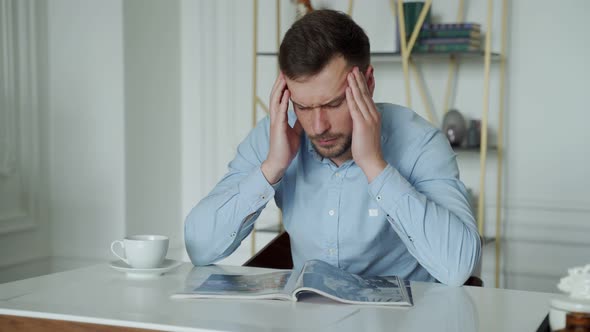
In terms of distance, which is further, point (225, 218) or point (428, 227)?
point (225, 218)

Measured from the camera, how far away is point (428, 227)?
6.09 ft

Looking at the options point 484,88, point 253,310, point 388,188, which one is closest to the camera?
point 253,310

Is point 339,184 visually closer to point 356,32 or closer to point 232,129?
point 356,32

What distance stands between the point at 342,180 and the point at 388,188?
270 mm

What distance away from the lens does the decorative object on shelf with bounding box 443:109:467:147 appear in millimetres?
3621

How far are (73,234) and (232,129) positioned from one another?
1038 mm

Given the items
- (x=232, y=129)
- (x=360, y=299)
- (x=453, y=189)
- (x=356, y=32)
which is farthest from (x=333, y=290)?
(x=232, y=129)

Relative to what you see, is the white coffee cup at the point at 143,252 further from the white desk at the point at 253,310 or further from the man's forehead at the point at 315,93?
the man's forehead at the point at 315,93

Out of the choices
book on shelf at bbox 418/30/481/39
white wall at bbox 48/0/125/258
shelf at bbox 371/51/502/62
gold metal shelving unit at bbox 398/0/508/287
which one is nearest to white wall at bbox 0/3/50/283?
→ white wall at bbox 48/0/125/258

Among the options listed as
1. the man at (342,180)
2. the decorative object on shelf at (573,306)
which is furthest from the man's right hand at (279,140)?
the decorative object on shelf at (573,306)

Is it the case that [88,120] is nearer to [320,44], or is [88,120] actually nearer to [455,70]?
[455,70]

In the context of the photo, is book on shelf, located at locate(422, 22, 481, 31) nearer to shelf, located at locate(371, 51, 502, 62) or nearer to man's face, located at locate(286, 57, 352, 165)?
shelf, located at locate(371, 51, 502, 62)

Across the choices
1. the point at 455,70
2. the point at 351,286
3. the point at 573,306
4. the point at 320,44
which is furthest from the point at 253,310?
the point at 455,70

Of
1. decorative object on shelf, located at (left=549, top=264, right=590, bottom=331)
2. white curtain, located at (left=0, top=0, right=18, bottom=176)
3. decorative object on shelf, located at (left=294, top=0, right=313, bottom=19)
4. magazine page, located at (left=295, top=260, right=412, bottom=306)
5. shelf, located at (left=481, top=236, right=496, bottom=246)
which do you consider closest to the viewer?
decorative object on shelf, located at (left=549, top=264, right=590, bottom=331)
